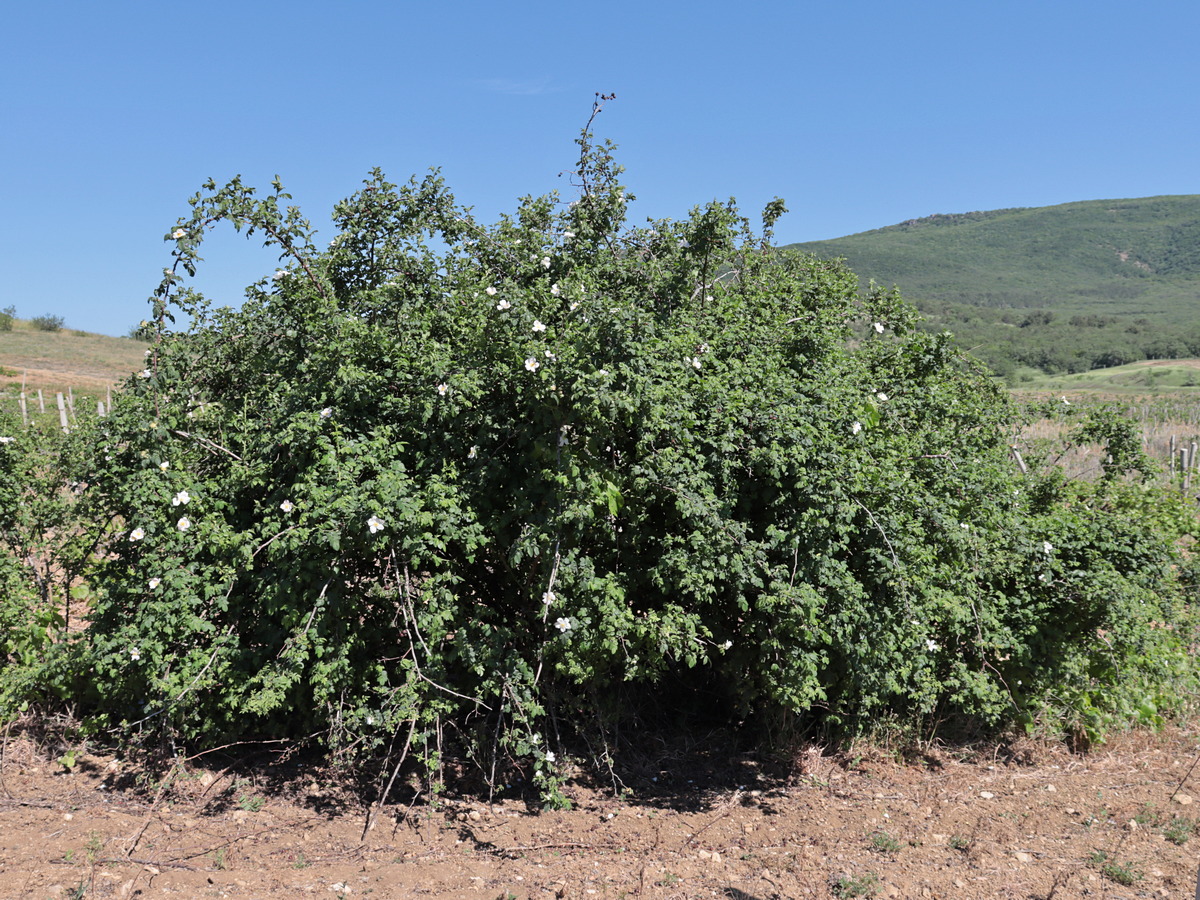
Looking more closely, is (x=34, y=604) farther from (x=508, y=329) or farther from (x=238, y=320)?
(x=508, y=329)

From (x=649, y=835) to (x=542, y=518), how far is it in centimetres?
151

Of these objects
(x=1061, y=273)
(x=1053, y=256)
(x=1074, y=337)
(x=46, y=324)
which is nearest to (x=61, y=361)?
(x=46, y=324)

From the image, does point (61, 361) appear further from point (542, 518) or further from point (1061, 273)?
point (1061, 273)

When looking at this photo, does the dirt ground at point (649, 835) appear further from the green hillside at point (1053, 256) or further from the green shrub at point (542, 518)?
the green hillside at point (1053, 256)

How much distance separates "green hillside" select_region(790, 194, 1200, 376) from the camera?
53781 mm

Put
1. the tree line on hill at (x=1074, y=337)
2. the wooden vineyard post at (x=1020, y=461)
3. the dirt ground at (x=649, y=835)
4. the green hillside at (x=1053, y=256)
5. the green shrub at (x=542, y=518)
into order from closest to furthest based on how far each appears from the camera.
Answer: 1. the dirt ground at (x=649, y=835)
2. the green shrub at (x=542, y=518)
3. the wooden vineyard post at (x=1020, y=461)
4. the tree line on hill at (x=1074, y=337)
5. the green hillside at (x=1053, y=256)

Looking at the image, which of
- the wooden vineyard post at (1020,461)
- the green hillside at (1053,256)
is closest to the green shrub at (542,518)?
the wooden vineyard post at (1020,461)

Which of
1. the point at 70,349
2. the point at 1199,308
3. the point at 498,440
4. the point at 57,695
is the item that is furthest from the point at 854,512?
the point at 1199,308

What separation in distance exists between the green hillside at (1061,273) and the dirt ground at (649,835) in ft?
153

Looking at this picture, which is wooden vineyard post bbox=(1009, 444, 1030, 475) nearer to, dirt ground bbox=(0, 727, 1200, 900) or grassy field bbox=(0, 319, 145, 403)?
dirt ground bbox=(0, 727, 1200, 900)

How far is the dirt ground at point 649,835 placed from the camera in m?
3.45

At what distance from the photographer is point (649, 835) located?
13.0 feet

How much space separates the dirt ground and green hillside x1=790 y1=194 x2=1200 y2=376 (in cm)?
4670

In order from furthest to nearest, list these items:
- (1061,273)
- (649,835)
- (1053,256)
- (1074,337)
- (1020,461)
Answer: (1053,256)
(1061,273)
(1074,337)
(1020,461)
(649,835)
